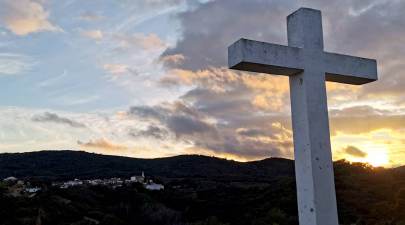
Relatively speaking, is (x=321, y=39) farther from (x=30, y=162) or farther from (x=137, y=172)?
(x=30, y=162)

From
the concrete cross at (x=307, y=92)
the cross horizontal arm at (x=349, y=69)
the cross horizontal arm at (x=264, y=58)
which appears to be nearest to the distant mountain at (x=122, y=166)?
the cross horizontal arm at (x=349, y=69)

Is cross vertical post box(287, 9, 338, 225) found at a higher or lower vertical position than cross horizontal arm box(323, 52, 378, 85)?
lower

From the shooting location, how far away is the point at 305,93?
12.9ft

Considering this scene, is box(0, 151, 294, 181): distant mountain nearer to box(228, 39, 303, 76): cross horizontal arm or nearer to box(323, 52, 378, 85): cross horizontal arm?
box(323, 52, 378, 85): cross horizontal arm

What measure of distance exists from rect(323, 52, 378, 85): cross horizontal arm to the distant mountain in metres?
59.1

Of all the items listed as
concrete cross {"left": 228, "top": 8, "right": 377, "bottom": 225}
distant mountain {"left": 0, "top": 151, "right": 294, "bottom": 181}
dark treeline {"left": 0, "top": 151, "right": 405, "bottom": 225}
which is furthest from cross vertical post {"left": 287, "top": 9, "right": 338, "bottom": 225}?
distant mountain {"left": 0, "top": 151, "right": 294, "bottom": 181}

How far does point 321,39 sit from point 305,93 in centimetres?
60

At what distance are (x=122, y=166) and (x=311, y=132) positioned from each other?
258 ft

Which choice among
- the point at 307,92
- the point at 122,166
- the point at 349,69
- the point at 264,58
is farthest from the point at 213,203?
the point at 122,166

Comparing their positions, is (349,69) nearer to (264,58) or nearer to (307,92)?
(307,92)

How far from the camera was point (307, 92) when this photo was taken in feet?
13.0

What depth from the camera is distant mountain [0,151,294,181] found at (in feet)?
226

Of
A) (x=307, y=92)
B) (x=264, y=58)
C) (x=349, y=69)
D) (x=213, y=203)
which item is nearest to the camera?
(x=264, y=58)

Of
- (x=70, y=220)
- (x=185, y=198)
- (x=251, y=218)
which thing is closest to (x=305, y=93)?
(x=251, y=218)
